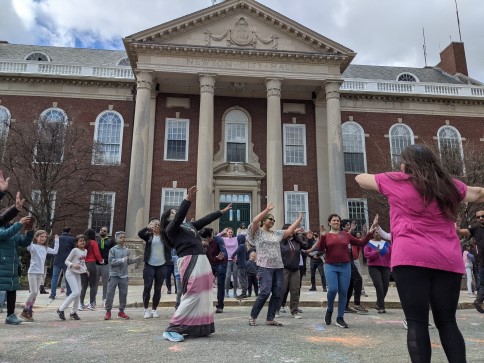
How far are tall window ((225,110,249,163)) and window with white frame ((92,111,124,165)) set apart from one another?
669 centimetres

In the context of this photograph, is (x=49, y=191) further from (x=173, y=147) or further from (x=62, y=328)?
(x=62, y=328)

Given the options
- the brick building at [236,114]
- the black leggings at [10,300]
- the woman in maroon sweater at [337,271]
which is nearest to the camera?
the woman in maroon sweater at [337,271]

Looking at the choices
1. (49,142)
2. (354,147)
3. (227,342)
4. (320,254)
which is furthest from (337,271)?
(354,147)

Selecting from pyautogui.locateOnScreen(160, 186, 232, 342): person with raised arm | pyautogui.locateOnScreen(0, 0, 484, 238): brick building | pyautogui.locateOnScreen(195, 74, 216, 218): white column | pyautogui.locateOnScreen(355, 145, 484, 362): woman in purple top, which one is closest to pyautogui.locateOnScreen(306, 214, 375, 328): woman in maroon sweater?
pyautogui.locateOnScreen(160, 186, 232, 342): person with raised arm

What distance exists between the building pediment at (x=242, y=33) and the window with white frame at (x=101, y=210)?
8239 millimetres

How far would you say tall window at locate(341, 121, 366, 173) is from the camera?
27916 millimetres

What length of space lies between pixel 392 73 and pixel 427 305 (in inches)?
1391

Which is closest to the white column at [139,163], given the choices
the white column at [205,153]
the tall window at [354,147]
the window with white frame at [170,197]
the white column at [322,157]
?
the window with white frame at [170,197]

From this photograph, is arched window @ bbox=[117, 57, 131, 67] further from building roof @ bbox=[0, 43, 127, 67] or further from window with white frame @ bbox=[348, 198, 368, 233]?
window with white frame @ bbox=[348, 198, 368, 233]

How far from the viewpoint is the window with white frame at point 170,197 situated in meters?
25.2

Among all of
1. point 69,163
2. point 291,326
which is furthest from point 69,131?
point 291,326

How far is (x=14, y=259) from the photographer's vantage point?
7.50m

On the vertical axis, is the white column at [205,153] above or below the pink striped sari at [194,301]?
above

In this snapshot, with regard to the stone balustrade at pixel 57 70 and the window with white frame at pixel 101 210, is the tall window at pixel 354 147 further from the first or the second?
the window with white frame at pixel 101 210
